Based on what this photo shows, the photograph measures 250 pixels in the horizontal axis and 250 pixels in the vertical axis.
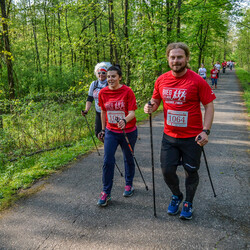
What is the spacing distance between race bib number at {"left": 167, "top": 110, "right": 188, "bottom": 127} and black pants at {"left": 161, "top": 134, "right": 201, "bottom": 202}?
8.0 inches

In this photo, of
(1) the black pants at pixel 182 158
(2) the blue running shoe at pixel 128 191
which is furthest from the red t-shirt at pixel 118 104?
(2) the blue running shoe at pixel 128 191

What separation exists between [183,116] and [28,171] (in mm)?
3748

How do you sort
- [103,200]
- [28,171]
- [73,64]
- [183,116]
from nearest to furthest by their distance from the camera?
[183,116] < [103,200] < [28,171] < [73,64]

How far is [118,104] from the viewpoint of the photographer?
12.0ft

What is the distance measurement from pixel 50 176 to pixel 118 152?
78.9 inches

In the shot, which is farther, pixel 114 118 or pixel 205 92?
pixel 114 118

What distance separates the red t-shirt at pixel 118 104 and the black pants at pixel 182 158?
0.75 m

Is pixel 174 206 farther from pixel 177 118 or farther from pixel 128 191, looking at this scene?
pixel 177 118

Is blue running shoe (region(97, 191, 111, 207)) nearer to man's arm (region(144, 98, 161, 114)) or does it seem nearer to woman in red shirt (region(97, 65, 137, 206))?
woman in red shirt (region(97, 65, 137, 206))

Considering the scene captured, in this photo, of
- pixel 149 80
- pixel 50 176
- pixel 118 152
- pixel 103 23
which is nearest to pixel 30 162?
pixel 50 176

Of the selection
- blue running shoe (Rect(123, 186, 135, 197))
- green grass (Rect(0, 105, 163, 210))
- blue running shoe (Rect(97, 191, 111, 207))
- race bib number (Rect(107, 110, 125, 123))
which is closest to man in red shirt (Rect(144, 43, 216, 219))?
race bib number (Rect(107, 110, 125, 123))

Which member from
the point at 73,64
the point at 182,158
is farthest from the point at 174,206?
the point at 73,64

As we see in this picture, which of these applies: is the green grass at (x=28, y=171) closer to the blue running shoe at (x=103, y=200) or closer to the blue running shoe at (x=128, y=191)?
the blue running shoe at (x=103, y=200)

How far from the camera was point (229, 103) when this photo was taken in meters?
13.9
